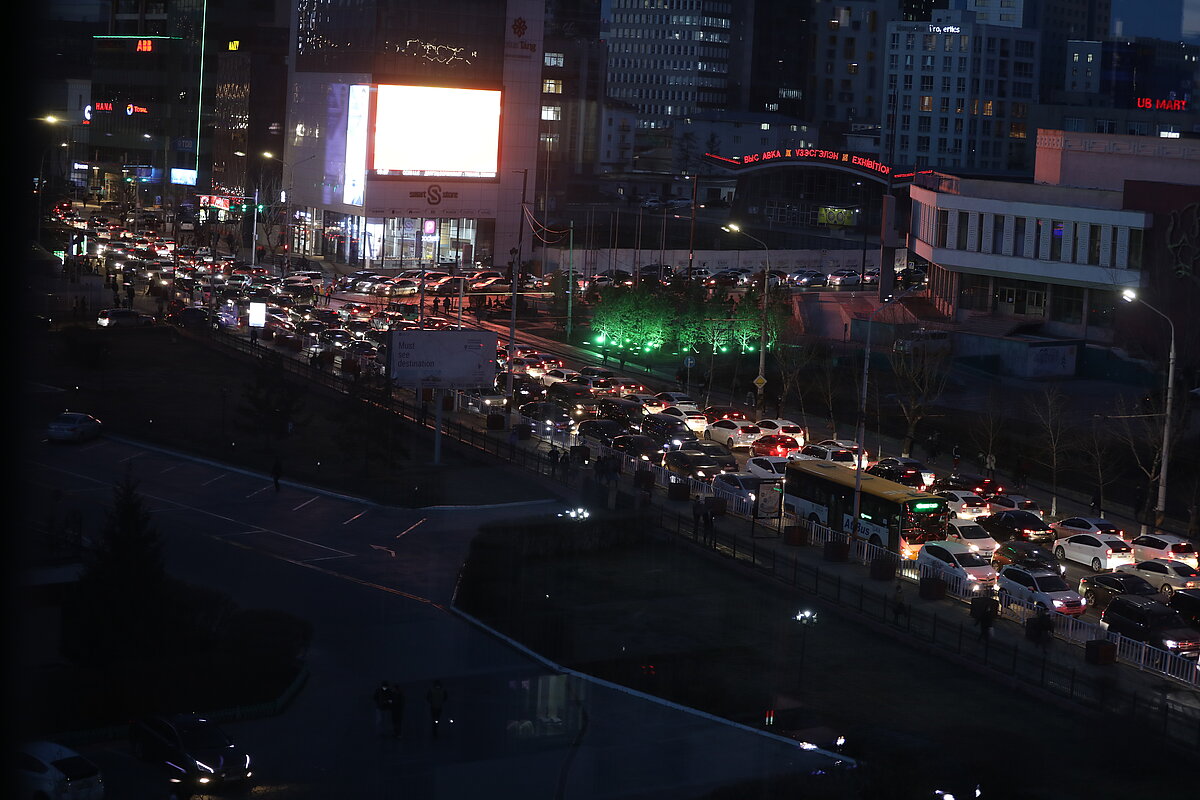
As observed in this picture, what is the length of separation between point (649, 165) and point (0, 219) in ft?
459

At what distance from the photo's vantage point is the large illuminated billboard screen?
79.1 m

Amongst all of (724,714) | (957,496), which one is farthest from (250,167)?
A: (724,714)

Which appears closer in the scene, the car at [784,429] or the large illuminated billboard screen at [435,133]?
the car at [784,429]

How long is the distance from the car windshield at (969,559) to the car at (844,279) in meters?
52.4

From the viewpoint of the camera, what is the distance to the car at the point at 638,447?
3500 centimetres

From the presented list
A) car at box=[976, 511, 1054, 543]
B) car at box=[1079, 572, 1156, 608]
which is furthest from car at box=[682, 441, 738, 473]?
car at box=[1079, 572, 1156, 608]

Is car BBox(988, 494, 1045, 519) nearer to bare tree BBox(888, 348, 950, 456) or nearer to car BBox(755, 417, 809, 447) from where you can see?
bare tree BBox(888, 348, 950, 456)

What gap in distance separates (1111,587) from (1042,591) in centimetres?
161

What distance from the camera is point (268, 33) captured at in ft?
368

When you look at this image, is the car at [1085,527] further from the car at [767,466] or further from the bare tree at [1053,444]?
the car at [767,466]

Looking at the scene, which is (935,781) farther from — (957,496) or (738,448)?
(738,448)

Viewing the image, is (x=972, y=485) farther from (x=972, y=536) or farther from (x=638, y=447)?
(x=638, y=447)

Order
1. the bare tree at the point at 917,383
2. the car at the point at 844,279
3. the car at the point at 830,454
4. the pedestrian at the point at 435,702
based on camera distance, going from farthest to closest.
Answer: the car at the point at 844,279, the bare tree at the point at 917,383, the car at the point at 830,454, the pedestrian at the point at 435,702

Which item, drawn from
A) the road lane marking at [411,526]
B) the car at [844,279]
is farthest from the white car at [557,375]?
the car at [844,279]
